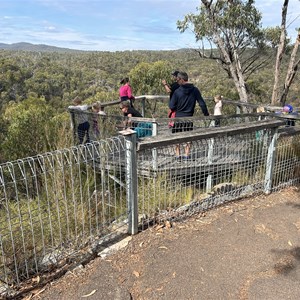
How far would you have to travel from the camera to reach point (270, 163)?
17.4 ft

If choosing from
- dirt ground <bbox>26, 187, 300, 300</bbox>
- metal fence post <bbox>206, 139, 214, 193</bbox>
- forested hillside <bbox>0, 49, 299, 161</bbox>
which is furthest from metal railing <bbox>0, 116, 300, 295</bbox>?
forested hillside <bbox>0, 49, 299, 161</bbox>

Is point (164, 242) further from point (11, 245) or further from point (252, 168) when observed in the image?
point (252, 168)

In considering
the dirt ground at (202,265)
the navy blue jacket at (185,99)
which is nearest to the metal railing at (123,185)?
the dirt ground at (202,265)

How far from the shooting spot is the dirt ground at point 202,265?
10.4 feet

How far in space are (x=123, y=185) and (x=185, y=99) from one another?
283 centimetres

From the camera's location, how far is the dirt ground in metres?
3.18

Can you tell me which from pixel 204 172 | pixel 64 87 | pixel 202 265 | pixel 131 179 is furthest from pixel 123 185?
pixel 64 87

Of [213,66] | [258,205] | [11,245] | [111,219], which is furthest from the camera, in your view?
[213,66]

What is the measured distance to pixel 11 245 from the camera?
11.3 feet

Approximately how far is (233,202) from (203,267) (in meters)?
1.82

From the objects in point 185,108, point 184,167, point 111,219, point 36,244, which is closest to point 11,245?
point 36,244

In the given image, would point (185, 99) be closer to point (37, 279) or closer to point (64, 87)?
point (37, 279)

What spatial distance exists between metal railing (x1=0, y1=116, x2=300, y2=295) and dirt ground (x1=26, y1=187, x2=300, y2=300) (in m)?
0.31

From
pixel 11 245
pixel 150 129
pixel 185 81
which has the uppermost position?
pixel 185 81
